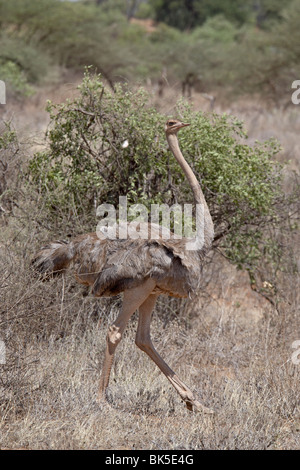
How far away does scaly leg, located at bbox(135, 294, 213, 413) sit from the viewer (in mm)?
4418

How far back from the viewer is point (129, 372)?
4910mm

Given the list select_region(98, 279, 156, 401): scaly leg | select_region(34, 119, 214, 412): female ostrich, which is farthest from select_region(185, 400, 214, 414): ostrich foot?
select_region(98, 279, 156, 401): scaly leg

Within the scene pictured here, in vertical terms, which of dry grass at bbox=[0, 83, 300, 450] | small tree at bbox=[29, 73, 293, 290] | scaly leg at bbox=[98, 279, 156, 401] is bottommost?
dry grass at bbox=[0, 83, 300, 450]

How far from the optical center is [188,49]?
22.7 meters

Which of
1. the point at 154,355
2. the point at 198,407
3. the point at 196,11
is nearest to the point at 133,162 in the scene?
the point at 154,355

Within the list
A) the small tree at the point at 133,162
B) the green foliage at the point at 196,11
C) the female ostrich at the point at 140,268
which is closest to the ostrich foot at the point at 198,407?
the female ostrich at the point at 140,268

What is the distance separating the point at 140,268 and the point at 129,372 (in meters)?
1.01

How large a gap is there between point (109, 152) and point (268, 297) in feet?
6.74

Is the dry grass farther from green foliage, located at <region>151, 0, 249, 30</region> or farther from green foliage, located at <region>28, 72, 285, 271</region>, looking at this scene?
green foliage, located at <region>151, 0, 249, 30</region>

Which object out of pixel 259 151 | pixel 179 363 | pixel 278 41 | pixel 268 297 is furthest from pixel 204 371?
pixel 278 41

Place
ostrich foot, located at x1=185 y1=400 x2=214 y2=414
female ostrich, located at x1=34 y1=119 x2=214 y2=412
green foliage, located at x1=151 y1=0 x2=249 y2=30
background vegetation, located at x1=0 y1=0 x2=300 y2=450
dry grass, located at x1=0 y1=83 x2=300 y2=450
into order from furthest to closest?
green foliage, located at x1=151 y1=0 x2=249 y2=30, ostrich foot, located at x1=185 y1=400 x2=214 y2=414, female ostrich, located at x1=34 y1=119 x2=214 y2=412, background vegetation, located at x1=0 y1=0 x2=300 y2=450, dry grass, located at x1=0 y1=83 x2=300 y2=450

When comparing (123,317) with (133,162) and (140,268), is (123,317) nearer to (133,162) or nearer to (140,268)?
(140,268)

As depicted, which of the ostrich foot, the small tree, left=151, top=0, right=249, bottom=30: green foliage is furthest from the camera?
left=151, top=0, right=249, bottom=30: green foliage

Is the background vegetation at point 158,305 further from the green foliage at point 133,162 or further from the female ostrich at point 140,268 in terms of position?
the female ostrich at point 140,268
